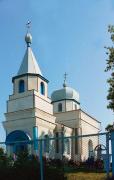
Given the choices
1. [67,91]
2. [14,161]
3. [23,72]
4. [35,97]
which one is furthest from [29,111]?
[14,161]

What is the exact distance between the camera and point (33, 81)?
109ft

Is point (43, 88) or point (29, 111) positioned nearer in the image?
point (29, 111)

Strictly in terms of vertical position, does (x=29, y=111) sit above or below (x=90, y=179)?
above

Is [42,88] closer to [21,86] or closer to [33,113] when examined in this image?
[21,86]

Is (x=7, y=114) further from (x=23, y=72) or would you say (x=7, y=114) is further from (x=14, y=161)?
(x=14, y=161)

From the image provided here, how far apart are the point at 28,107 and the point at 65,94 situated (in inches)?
406

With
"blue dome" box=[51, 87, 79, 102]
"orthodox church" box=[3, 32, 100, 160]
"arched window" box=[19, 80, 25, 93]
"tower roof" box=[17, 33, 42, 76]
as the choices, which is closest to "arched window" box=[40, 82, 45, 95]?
"orthodox church" box=[3, 32, 100, 160]

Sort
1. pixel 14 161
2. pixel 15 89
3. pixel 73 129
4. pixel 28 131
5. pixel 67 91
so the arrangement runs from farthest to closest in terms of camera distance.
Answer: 1. pixel 67 91
2. pixel 73 129
3. pixel 15 89
4. pixel 28 131
5. pixel 14 161

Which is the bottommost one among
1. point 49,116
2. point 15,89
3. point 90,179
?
point 90,179

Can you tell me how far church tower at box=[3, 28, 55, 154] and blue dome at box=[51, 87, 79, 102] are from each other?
24.9 feet

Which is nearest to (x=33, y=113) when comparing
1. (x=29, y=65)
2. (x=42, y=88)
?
(x=42, y=88)

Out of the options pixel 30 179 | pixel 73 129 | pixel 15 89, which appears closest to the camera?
pixel 30 179

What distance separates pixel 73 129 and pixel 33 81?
19.6 ft

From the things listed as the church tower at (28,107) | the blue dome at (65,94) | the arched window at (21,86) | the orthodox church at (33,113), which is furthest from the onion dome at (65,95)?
the arched window at (21,86)
